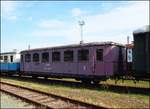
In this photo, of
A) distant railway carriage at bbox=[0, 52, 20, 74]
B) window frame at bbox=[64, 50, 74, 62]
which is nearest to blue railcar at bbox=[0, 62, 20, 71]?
distant railway carriage at bbox=[0, 52, 20, 74]

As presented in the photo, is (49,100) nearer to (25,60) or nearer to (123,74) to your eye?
(123,74)

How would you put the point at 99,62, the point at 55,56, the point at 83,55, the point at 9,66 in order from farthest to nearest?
the point at 9,66 < the point at 55,56 < the point at 83,55 < the point at 99,62

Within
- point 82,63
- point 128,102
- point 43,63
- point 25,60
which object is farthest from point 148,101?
point 25,60

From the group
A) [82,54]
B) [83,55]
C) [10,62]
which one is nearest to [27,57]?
[10,62]

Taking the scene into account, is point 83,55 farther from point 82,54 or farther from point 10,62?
point 10,62

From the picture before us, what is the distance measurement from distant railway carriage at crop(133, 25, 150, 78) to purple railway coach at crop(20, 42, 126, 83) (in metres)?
2.65

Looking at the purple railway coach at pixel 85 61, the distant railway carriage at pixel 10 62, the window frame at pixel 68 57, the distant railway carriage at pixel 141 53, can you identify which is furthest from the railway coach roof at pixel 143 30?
the distant railway carriage at pixel 10 62

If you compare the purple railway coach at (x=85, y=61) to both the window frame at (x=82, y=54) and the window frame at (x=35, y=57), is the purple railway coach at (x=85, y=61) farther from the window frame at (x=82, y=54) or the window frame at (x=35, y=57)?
the window frame at (x=35, y=57)

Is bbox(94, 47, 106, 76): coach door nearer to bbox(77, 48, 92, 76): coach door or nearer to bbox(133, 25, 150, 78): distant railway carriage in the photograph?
bbox(77, 48, 92, 76): coach door

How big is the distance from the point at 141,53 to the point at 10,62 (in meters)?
20.6

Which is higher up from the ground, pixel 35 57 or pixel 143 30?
pixel 143 30

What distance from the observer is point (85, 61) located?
65.8 feet

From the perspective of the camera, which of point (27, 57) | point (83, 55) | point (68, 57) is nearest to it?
point (83, 55)

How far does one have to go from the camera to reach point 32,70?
90.5 ft
